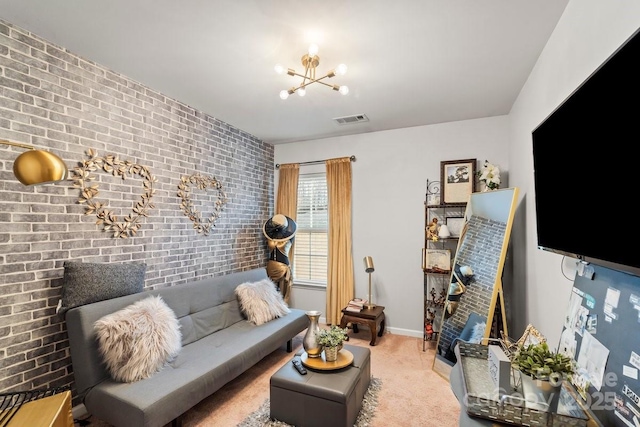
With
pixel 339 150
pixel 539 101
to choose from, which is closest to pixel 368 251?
pixel 339 150

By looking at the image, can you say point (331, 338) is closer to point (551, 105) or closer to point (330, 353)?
point (330, 353)

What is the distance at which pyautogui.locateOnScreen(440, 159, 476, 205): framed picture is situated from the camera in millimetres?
3357

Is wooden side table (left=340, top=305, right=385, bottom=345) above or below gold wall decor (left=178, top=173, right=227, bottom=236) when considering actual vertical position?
below

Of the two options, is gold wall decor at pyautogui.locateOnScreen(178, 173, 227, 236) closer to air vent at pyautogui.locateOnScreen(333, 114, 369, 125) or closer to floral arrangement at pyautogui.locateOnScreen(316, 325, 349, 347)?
air vent at pyautogui.locateOnScreen(333, 114, 369, 125)

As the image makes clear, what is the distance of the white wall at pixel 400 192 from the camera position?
11.5 feet

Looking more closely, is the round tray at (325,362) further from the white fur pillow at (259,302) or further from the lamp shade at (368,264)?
the lamp shade at (368,264)

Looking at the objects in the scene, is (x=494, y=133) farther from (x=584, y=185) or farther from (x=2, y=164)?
(x=2, y=164)

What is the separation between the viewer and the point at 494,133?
338 centimetres

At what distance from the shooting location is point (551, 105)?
1.88 m

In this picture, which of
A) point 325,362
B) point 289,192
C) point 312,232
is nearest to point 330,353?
point 325,362

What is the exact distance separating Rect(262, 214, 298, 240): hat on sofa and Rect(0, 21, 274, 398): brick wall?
86 centimetres

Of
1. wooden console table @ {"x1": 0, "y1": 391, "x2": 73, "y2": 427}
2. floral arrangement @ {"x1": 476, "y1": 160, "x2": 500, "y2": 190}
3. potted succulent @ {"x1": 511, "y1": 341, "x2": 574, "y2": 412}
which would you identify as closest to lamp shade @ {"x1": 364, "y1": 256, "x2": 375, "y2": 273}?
floral arrangement @ {"x1": 476, "y1": 160, "x2": 500, "y2": 190}

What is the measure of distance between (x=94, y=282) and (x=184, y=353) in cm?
86

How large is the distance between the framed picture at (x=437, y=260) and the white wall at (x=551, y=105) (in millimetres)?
650
